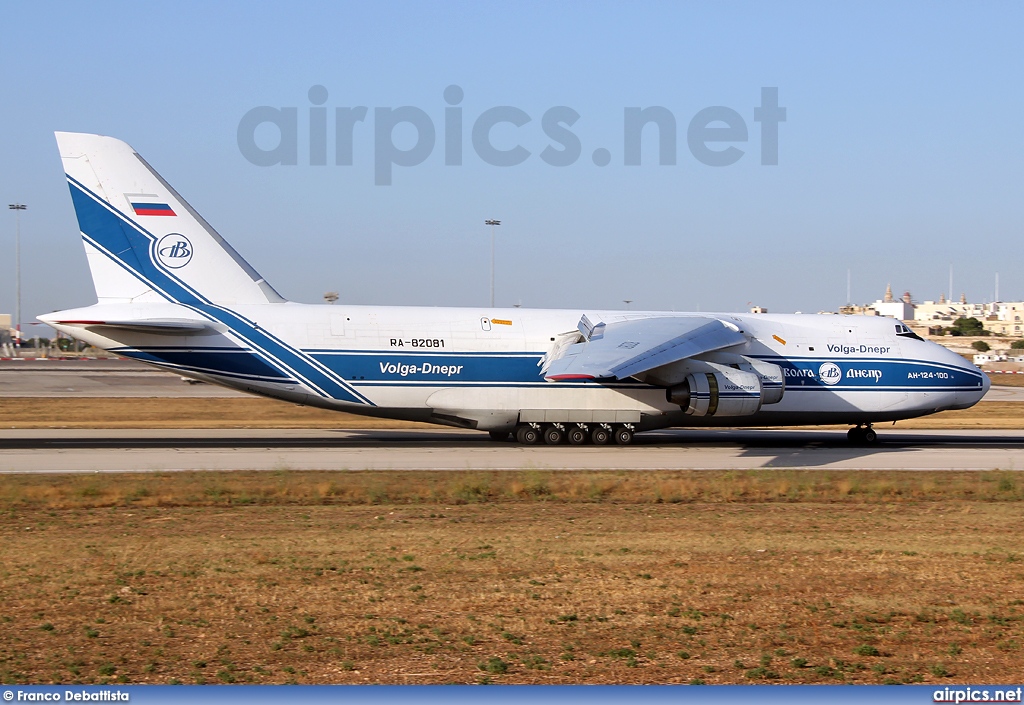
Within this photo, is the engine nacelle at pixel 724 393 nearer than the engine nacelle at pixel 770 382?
Yes

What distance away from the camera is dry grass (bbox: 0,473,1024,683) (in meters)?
7.21

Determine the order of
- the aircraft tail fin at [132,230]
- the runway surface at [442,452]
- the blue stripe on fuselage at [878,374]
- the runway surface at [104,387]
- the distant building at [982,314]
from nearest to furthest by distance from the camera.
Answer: the runway surface at [442,452]
the aircraft tail fin at [132,230]
the blue stripe on fuselage at [878,374]
the runway surface at [104,387]
the distant building at [982,314]

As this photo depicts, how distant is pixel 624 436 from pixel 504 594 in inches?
668

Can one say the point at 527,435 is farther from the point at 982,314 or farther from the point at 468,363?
the point at 982,314

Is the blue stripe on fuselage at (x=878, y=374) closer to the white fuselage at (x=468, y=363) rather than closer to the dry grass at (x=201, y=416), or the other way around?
the white fuselage at (x=468, y=363)

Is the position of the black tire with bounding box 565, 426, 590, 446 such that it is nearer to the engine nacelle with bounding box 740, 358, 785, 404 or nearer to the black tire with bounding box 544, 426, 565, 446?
the black tire with bounding box 544, 426, 565, 446

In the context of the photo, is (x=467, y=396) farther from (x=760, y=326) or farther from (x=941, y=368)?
(x=941, y=368)

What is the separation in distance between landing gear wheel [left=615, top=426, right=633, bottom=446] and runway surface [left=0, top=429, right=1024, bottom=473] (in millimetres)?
288

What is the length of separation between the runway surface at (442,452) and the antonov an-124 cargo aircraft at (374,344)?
107 centimetres

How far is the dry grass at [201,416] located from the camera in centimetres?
3069

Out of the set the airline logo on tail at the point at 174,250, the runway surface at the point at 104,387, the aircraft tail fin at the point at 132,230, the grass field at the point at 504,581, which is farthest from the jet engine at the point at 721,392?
the runway surface at the point at 104,387

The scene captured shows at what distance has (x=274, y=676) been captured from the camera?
683 cm

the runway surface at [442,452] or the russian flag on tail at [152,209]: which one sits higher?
the russian flag on tail at [152,209]

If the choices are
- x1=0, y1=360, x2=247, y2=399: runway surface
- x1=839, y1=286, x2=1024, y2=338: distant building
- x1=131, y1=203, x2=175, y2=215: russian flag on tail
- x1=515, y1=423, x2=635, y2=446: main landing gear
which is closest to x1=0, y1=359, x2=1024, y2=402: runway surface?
x1=0, y1=360, x2=247, y2=399: runway surface
